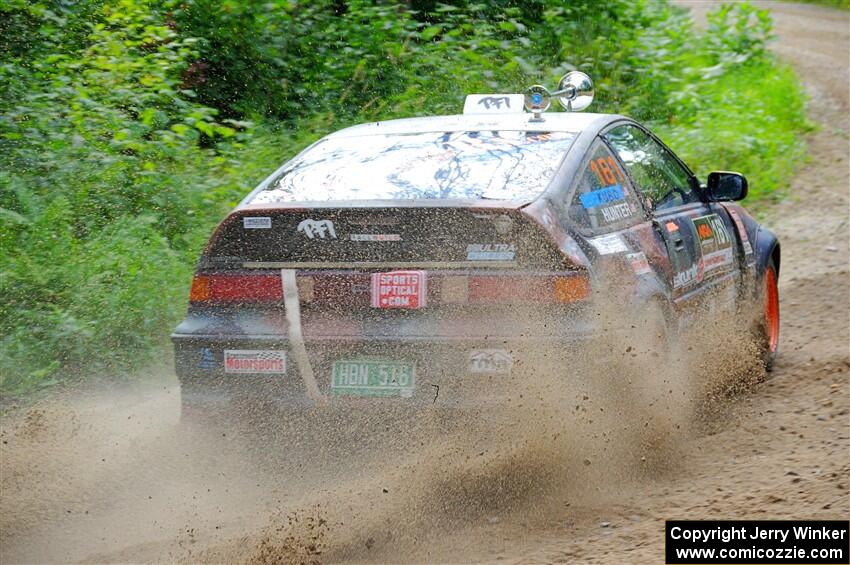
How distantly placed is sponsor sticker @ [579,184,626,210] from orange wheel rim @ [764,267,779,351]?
1960 mm

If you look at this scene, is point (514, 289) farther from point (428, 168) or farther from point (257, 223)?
point (257, 223)

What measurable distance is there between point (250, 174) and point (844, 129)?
8.96 meters

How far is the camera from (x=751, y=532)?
156 inches

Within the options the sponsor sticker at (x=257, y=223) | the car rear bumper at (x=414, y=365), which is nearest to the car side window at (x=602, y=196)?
the car rear bumper at (x=414, y=365)

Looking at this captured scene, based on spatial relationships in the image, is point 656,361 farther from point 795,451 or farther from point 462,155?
point 462,155

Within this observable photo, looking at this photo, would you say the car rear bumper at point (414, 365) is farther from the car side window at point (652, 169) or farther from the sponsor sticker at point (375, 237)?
the car side window at point (652, 169)

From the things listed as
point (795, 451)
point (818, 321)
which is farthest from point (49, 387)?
point (818, 321)

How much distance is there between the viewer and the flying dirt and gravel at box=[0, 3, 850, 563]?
4164 millimetres

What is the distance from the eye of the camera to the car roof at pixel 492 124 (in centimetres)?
544

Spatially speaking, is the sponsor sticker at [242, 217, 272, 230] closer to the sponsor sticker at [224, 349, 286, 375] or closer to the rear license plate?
the sponsor sticker at [224, 349, 286, 375]

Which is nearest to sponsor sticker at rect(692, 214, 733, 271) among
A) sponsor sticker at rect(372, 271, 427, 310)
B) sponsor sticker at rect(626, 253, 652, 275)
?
sponsor sticker at rect(626, 253, 652, 275)

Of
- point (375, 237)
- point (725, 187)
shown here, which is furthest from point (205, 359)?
point (725, 187)

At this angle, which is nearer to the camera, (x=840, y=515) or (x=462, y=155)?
(x=840, y=515)

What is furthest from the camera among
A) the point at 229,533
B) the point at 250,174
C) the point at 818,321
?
the point at 250,174
